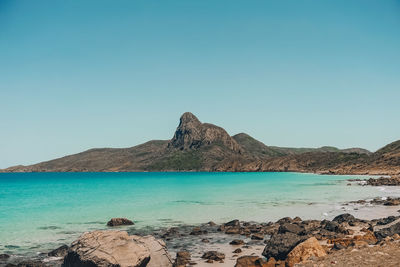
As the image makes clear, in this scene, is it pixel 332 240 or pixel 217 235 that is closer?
pixel 332 240

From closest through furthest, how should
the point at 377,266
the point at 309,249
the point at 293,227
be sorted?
the point at 377,266 → the point at 309,249 → the point at 293,227

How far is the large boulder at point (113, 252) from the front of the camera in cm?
1469

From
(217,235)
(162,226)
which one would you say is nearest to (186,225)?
(162,226)

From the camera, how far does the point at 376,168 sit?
439 ft

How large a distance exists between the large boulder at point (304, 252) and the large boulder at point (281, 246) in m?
1.37

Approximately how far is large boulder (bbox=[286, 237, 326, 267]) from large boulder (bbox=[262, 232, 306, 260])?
1.37 m

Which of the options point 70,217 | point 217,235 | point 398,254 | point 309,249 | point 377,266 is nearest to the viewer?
point 377,266

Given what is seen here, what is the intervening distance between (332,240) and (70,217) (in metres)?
31.7

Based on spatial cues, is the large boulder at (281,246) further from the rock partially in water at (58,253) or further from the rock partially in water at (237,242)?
the rock partially in water at (58,253)

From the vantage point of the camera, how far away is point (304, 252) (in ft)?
51.1

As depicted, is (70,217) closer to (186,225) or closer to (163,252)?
(186,225)

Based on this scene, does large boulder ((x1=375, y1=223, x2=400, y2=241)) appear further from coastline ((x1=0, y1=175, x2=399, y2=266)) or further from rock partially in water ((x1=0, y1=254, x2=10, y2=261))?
rock partially in water ((x1=0, y1=254, x2=10, y2=261))

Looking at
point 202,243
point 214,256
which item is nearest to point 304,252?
point 214,256

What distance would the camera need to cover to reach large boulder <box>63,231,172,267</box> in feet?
48.2
